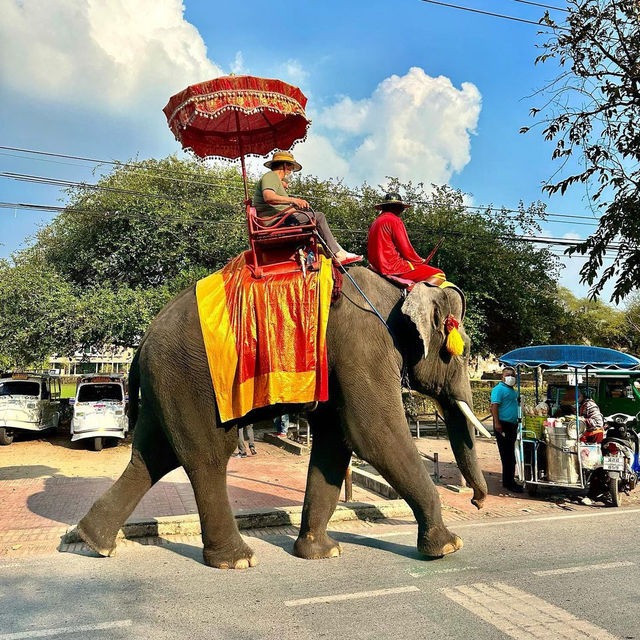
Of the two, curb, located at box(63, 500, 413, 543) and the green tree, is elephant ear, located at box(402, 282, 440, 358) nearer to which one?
curb, located at box(63, 500, 413, 543)

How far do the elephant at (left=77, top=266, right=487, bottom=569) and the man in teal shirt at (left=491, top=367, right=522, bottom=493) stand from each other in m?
3.99

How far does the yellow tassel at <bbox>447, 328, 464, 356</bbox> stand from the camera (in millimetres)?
5555

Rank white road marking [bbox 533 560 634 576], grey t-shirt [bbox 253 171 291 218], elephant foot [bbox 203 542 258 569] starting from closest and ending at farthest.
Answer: white road marking [bbox 533 560 634 576]
elephant foot [bbox 203 542 258 569]
grey t-shirt [bbox 253 171 291 218]

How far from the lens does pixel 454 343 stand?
18.2ft

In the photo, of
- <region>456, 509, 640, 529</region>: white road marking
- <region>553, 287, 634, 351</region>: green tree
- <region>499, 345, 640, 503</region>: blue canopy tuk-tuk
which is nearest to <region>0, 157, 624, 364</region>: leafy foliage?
<region>499, 345, 640, 503</region>: blue canopy tuk-tuk

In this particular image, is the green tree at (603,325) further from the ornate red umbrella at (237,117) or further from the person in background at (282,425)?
the ornate red umbrella at (237,117)

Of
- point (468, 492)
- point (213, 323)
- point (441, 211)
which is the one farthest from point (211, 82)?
point (441, 211)

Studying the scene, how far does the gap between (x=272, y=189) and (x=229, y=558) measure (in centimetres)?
341

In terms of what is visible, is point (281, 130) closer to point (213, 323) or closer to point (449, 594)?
point (213, 323)

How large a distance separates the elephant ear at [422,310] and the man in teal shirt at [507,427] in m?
4.38

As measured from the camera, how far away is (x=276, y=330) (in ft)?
17.8

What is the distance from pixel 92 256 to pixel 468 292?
427 inches

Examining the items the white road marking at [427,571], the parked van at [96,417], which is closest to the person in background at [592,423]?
the white road marking at [427,571]

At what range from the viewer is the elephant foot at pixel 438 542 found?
17.3 ft
